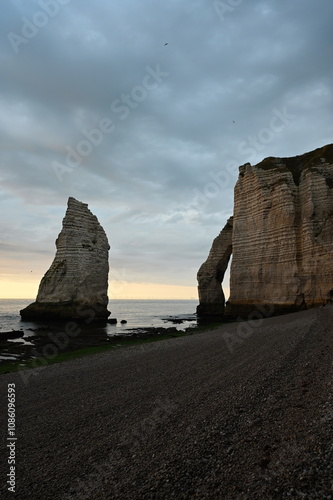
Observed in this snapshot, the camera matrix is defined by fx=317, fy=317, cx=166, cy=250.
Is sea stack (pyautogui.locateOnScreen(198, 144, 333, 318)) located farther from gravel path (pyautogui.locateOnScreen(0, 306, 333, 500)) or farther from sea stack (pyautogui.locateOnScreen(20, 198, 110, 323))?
gravel path (pyautogui.locateOnScreen(0, 306, 333, 500))

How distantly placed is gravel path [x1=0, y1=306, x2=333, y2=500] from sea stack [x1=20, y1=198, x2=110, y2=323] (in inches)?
1381

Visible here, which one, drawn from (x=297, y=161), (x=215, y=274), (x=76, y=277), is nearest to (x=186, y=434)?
(x=297, y=161)

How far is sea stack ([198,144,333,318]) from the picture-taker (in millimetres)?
30609

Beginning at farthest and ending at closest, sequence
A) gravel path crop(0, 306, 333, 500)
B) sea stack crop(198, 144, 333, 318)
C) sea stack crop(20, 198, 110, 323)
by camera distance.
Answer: sea stack crop(20, 198, 110, 323), sea stack crop(198, 144, 333, 318), gravel path crop(0, 306, 333, 500)

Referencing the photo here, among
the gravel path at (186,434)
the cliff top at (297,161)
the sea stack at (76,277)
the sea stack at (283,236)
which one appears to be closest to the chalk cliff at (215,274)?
the sea stack at (283,236)

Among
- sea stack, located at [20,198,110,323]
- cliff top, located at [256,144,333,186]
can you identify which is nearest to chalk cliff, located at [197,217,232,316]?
cliff top, located at [256,144,333,186]

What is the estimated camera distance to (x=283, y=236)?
110ft

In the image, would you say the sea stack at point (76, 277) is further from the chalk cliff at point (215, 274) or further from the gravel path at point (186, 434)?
the gravel path at point (186, 434)

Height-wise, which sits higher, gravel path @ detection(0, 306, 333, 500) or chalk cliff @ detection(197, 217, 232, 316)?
chalk cliff @ detection(197, 217, 232, 316)

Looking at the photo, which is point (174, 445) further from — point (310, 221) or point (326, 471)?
point (310, 221)

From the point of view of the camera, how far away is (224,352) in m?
12.7

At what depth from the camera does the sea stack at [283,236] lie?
30609 mm

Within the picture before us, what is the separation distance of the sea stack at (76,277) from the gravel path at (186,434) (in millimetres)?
35075

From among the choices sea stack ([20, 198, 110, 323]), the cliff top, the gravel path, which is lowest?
the gravel path
